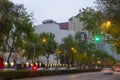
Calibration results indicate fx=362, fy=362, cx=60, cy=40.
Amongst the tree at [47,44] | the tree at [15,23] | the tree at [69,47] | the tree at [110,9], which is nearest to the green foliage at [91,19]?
the tree at [110,9]

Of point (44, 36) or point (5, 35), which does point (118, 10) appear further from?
point (44, 36)

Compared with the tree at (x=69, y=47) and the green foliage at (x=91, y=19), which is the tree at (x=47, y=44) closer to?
the tree at (x=69, y=47)

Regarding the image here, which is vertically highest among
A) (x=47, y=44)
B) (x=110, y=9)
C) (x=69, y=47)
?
(x=69, y=47)

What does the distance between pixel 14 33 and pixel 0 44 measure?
2988 millimetres

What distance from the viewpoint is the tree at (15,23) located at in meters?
50.2

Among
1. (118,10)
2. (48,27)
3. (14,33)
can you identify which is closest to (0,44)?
(14,33)

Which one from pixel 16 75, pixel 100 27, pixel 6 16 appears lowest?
pixel 16 75

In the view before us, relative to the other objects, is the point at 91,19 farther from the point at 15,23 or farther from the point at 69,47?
the point at 69,47

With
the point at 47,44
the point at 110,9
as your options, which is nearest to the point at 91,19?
the point at 110,9

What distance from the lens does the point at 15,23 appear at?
172 feet

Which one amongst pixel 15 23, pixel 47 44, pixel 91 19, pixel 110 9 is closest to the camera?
pixel 110 9

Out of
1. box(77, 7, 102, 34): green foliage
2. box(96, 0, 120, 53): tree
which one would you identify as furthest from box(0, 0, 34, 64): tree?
box(96, 0, 120, 53): tree

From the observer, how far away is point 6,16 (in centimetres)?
5016

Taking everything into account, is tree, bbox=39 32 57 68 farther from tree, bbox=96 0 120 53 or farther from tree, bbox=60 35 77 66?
tree, bbox=96 0 120 53
